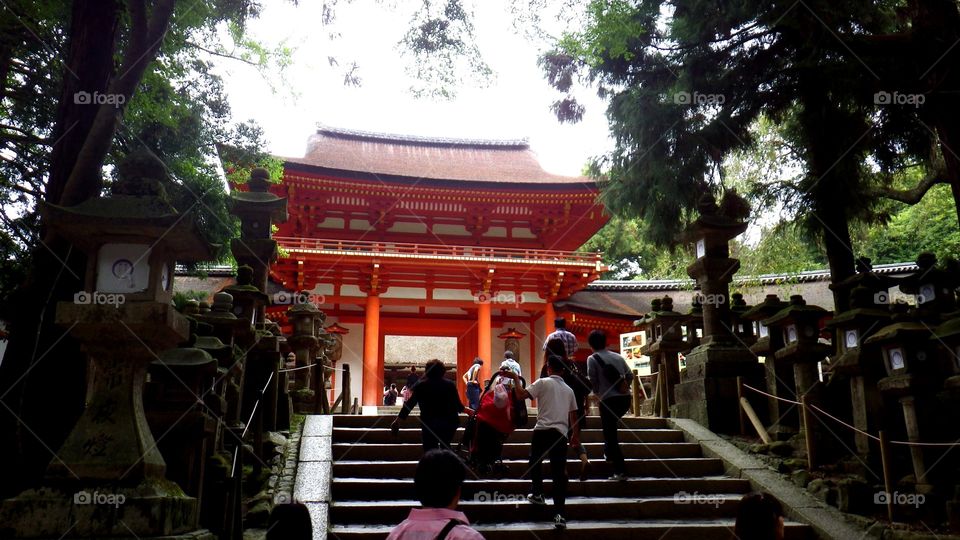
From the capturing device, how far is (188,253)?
4.72 meters

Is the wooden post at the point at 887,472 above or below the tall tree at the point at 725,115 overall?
below

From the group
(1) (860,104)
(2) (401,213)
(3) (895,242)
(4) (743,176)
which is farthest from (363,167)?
(3) (895,242)

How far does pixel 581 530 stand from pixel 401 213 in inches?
594

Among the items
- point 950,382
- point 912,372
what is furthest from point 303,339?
point 950,382

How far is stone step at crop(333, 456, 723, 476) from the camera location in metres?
6.80

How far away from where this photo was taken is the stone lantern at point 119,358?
3.83 metres

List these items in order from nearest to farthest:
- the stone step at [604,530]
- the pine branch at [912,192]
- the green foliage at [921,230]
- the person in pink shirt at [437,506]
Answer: the person in pink shirt at [437,506], the stone step at [604,530], the pine branch at [912,192], the green foliage at [921,230]

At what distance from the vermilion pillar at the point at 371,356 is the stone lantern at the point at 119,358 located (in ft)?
44.2

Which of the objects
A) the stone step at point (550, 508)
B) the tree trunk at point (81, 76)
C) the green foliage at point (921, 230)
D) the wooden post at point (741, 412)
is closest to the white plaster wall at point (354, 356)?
the wooden post at point (741, 412)

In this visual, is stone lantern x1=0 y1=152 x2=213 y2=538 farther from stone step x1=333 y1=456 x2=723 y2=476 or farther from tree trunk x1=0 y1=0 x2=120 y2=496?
stone step x1=333 y1=456 x2=723 y2=476

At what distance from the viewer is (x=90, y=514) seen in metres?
3.83

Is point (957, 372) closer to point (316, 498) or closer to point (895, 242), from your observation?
point (316, 498)

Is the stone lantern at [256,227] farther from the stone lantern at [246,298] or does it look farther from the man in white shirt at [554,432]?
the man in white shirt at [554,432]

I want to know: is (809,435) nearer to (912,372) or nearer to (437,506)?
(912,372)
